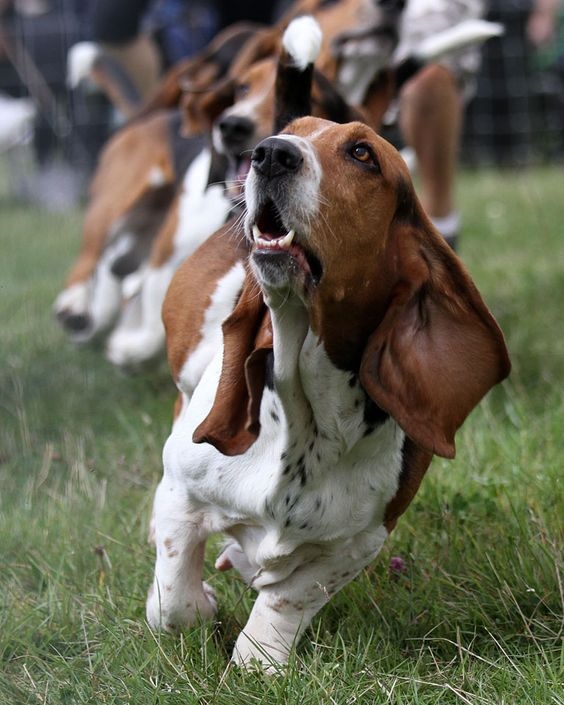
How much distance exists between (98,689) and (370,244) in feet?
3.19

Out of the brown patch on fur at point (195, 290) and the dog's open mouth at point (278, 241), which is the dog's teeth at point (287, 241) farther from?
the brown patch on fur at point (195, 290)

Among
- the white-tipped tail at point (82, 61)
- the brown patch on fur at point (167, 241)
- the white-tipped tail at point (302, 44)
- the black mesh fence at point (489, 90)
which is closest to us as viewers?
the white-tipped tail at point (302, 44)

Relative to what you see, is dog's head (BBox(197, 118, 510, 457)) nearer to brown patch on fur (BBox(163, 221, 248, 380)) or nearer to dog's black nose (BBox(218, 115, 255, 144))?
brown patch on fur (BBox(163, 221, 248, 380))

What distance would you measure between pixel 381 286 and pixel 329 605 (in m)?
0.82

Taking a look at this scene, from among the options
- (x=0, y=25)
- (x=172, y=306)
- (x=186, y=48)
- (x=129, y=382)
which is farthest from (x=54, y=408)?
(x=0, y=25)

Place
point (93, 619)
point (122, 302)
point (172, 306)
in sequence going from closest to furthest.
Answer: point (93, 619) → point (172, 306) → point (122, 302)

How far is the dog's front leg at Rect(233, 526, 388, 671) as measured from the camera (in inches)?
103

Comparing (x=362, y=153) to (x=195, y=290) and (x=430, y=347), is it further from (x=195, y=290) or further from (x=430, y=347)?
(x=195, y=290)

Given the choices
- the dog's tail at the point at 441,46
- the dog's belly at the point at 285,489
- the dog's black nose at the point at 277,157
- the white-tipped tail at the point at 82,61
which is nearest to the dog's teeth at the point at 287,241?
the dog's black nose at the point at 277,157

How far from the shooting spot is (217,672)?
8.48 feet

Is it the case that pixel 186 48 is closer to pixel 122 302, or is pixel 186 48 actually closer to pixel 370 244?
pixel 122 302

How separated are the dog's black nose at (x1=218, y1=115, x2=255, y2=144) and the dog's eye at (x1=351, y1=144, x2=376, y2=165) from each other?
155 centimetres

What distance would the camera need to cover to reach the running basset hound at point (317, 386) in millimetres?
2322

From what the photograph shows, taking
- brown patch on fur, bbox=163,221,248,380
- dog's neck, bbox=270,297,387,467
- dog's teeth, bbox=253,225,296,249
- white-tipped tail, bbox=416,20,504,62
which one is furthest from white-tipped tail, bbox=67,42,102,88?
dog's teeth, bbox=253,225,296,249
